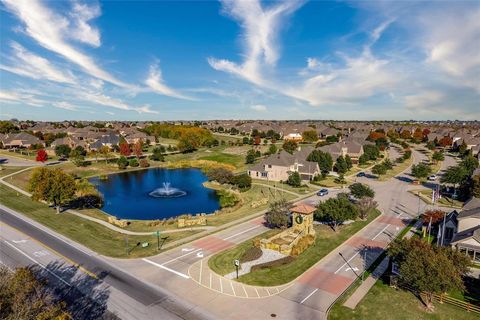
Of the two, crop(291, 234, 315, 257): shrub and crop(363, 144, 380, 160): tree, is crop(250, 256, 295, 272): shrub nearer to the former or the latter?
crop(291, 234, 315, 257): shrub

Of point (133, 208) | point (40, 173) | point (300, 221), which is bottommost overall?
point (133, 208)

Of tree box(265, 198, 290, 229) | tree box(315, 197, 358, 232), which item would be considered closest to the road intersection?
tree box(265, 198, 290, 229)

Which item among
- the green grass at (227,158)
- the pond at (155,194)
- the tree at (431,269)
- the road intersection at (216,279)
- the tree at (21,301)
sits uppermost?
the tree at (21,301)

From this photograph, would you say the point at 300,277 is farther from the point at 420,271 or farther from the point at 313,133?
the point at 313,133

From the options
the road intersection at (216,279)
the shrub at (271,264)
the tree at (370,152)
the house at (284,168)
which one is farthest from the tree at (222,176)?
the tree at (370,152)

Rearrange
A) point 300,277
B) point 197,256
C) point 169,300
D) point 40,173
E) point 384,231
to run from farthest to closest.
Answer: point 40,173 → point 384,231 → point 197,256 → point 300,277 → point 169,300

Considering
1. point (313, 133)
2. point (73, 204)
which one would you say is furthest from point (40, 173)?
point (313, 133)

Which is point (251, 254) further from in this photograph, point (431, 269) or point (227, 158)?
point (227, 158)

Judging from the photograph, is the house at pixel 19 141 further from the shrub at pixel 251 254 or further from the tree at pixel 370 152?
the tree at pixel 370 152
